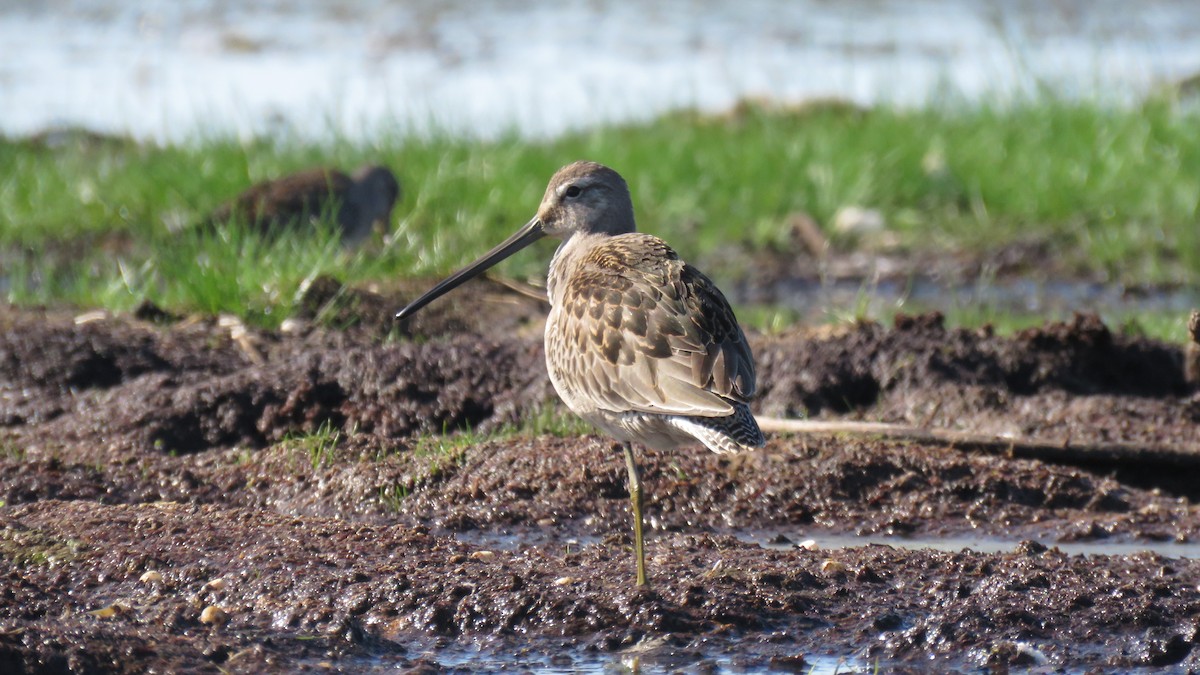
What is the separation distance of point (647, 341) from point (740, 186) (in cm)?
588

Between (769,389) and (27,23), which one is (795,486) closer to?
(769,389)

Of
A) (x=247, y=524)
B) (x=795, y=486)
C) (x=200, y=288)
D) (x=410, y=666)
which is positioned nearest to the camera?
(x=410, y=666)

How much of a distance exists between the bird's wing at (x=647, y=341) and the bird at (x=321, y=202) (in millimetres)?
3431

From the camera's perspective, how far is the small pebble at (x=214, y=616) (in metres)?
3.89

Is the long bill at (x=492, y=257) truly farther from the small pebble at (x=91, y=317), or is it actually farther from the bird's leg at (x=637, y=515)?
the small pebble at (x=91, y=317)

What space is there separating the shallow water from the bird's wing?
21.0 ft

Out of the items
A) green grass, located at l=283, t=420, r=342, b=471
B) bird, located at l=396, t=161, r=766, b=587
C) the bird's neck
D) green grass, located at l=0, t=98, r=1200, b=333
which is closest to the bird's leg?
bird, located at l=396, t=161, r=766, b=587

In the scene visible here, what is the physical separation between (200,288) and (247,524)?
2.73 m

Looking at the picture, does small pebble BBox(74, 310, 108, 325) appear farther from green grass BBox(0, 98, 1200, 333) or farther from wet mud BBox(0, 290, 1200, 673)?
green grass BBox(0, 98, 1200, 333)

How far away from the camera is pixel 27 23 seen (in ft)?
55.7

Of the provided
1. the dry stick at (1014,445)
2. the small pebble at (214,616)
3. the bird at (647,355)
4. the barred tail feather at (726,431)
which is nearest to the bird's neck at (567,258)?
the bird at (647,355)

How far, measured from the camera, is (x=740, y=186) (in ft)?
33.3

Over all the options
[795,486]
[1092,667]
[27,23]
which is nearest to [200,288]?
[795,486]

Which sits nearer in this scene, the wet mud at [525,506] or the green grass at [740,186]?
the wet mud at [525,506]
